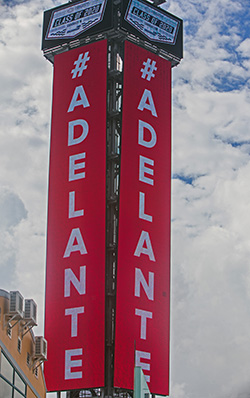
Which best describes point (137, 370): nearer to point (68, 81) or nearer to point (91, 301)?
point (91, 301)

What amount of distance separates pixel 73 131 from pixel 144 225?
9606mm

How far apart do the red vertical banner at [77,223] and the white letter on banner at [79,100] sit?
8 centimetres

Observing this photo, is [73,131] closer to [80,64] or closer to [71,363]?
[80,64]

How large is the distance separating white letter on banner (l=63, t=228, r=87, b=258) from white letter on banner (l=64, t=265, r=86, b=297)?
1.29 meters

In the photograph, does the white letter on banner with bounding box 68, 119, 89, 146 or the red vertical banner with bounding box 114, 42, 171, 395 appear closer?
the red vertical banner with bounding box 114, 42, 171, 395

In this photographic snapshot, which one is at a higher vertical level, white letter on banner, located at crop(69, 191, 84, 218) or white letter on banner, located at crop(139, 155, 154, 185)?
white letter on banner, located at crop(139, 155, 154, 185)

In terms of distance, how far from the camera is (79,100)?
68000 millimetres

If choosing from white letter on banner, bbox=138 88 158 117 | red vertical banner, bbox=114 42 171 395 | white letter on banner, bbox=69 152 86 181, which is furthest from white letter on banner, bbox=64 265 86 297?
white letter on banner, bbox=138 88 158 117

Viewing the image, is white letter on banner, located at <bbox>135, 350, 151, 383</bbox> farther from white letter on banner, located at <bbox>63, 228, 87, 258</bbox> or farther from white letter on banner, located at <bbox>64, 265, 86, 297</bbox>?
white letter on banner, located at <bbox>63, 228, 87, 258</bbox>

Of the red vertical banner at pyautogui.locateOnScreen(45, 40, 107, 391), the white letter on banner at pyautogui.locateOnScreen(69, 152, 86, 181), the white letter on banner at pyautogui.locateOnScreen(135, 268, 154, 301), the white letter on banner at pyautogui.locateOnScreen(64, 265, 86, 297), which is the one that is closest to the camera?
the red vertical banner at pyautogui.locateOnScreen(45, 40, 107, 391)

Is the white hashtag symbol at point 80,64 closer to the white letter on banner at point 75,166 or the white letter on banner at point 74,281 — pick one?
the white letter on banner at point 75,166

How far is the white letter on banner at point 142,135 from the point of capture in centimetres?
6694

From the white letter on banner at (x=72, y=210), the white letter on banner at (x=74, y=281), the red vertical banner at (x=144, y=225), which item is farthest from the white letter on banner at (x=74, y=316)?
the white letter on banner at (x=72, y=210)

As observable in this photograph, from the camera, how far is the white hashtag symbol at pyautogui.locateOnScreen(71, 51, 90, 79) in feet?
225
